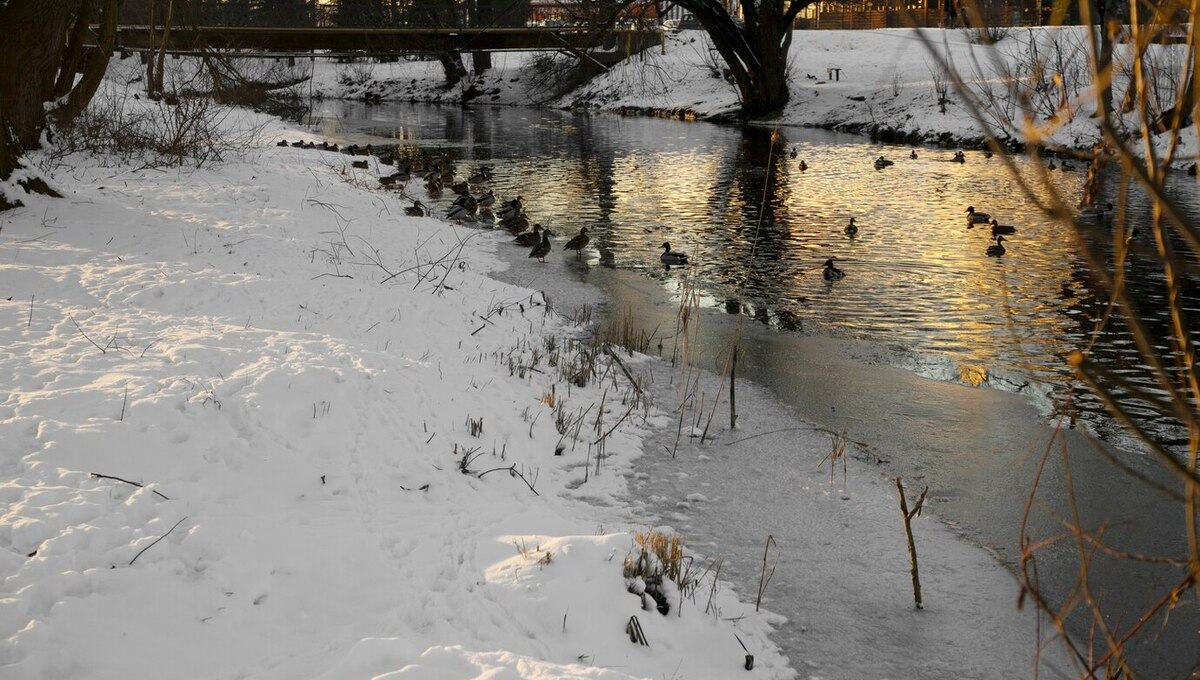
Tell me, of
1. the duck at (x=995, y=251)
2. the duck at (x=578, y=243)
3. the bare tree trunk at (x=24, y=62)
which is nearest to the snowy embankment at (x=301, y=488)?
the bare tree trunk at (x=24, y=62)

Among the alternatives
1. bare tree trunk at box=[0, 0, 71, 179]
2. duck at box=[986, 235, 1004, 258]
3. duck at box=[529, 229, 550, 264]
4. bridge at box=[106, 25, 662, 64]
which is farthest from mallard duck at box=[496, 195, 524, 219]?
bridge at box=[106, 25, 662, 64]

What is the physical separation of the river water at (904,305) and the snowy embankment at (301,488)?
1.09 m

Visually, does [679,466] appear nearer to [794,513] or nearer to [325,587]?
[794,513]

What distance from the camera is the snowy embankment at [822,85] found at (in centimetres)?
2620

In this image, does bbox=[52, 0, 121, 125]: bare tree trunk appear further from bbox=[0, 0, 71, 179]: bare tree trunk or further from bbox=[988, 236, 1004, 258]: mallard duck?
→ bbox=[988, 236, 1004, 258]: mallard duck

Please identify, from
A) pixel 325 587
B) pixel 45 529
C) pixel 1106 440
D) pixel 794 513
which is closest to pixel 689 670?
pixel 325 587

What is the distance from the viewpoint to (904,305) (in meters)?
11.3

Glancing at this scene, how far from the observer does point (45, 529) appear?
429 centimetres

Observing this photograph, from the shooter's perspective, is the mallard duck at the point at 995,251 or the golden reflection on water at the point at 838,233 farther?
the mallard duck at the point at 995,251

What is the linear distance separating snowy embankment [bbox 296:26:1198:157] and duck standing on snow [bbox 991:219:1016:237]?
217 inches

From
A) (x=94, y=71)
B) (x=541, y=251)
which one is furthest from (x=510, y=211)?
(x=94, y=71)

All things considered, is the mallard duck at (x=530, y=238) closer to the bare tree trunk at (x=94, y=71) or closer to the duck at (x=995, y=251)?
the bare tree trunk at (x=94, y=71)

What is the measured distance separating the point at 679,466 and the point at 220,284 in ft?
15.0

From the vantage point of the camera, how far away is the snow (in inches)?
156
